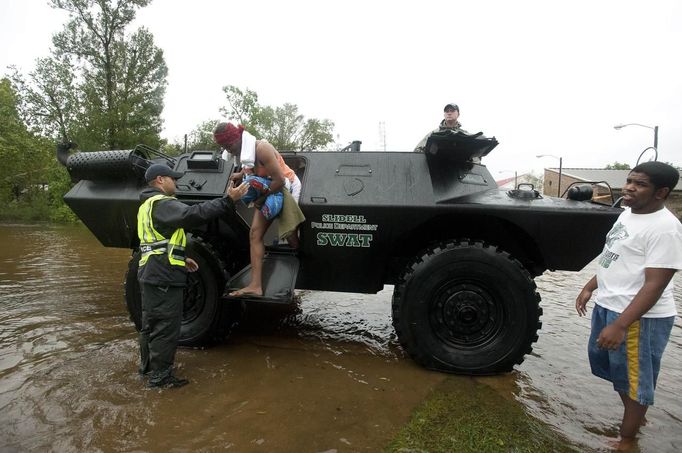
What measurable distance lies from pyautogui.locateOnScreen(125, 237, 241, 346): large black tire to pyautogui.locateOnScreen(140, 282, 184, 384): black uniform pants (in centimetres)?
49

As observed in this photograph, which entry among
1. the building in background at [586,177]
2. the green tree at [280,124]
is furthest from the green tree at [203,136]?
the building in background at [586,177]

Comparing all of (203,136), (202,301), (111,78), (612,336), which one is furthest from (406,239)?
(203,136)

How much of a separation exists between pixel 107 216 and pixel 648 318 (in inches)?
165

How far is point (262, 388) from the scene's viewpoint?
284 centimetres

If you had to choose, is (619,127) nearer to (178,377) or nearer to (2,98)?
(178,377)

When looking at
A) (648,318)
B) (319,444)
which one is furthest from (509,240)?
(319,444)

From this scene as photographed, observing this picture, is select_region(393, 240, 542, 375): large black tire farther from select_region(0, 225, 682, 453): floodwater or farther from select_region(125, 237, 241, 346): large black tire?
select_region(125, 237, 241, 346): large black tire

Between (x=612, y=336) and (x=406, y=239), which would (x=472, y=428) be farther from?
(x=406, y=239)

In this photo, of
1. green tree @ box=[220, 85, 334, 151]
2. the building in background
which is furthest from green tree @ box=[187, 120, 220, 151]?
the building in background

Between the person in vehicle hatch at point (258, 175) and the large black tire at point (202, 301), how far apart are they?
343 mm

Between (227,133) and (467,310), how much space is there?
2.31 metres

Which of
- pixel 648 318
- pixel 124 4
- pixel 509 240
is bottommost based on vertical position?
pixel 648 318

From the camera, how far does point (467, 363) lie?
10.4 ft

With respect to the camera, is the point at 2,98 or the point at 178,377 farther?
the point at 2,98
